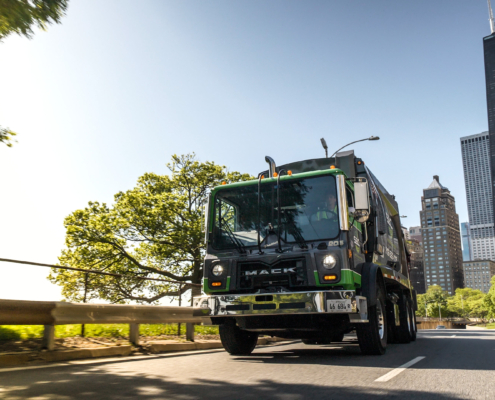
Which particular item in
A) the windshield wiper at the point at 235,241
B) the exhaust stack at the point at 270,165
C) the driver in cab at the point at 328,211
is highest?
the exhaust stack at the point at 270,165

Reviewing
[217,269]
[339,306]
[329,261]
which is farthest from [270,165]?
[339,306]

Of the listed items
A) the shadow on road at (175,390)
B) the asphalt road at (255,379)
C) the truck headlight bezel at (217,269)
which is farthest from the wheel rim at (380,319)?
the shadow on road at (175,390)

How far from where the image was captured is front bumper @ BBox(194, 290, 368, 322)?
723cm

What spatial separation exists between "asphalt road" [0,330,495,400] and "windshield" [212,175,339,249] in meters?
1.95

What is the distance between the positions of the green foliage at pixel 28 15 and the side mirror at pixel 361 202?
488cm

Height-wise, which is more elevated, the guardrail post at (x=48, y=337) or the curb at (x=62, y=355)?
the guardrail post at (x=48, y=337)

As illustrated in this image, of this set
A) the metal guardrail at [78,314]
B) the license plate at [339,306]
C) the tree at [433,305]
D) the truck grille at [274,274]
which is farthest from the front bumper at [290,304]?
the tree at [433,305]

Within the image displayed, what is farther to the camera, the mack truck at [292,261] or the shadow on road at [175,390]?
the mack truck at [292,261]

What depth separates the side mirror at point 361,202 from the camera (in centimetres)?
766

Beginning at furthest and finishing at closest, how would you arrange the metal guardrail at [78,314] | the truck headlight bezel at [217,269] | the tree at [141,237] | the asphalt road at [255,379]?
1. the tree at [141,237]
2. the truck headlight bezel at [217,269]
3. the metal guardrail at [78,314]
4. the asphalt road at [255,379]

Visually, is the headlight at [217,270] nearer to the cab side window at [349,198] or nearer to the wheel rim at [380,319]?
the cab side window at [349,198]

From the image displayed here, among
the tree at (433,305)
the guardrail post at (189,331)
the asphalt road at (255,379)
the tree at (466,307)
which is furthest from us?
the tree at (466,307)

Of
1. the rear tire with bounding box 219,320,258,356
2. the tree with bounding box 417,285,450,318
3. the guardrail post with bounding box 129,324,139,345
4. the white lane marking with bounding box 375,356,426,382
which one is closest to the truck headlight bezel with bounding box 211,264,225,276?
the rear tire with bounding box 219,320,258,356

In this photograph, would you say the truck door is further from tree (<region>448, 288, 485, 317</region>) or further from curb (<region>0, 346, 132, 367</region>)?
tree (<region>448, 288, 485, 317</region>)
